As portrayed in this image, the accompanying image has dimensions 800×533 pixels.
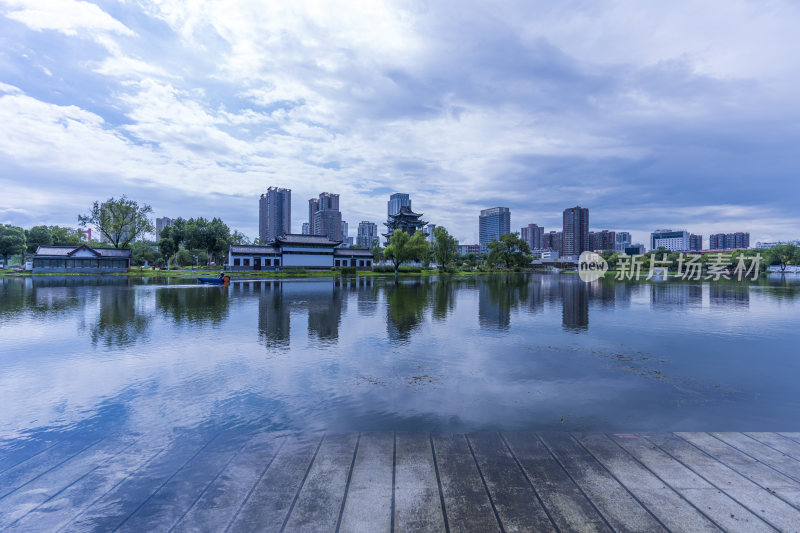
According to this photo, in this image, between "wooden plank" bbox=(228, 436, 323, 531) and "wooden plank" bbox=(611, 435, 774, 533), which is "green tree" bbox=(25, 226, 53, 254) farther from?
"wooden plank" bbox=(611, 435, 774, 533)

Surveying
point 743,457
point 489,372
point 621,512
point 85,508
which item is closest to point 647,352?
point 489,372

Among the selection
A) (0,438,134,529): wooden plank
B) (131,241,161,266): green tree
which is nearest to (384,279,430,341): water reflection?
(0,438,134,529): wooden plank

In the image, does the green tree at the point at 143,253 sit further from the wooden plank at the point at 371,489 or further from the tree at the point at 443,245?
the wooden plank at the point at 371,489

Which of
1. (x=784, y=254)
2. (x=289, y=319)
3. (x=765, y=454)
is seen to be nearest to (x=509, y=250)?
(x=784, y=254)

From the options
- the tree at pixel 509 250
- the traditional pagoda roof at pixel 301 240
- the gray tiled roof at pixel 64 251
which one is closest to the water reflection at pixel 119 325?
the traditional pagoda roof at pixel 301 240

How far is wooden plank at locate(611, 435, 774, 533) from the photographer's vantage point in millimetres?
3815

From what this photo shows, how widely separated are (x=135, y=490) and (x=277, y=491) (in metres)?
1.78

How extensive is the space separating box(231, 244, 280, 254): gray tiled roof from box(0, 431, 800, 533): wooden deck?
6721 cm

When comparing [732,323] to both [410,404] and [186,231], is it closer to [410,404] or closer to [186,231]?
[410,404]

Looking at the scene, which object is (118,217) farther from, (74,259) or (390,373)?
(390,373)

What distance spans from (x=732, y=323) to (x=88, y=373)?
25.0 m

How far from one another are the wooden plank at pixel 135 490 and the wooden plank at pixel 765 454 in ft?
25.9

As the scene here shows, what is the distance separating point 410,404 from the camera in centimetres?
766

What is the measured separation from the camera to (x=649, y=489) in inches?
174
